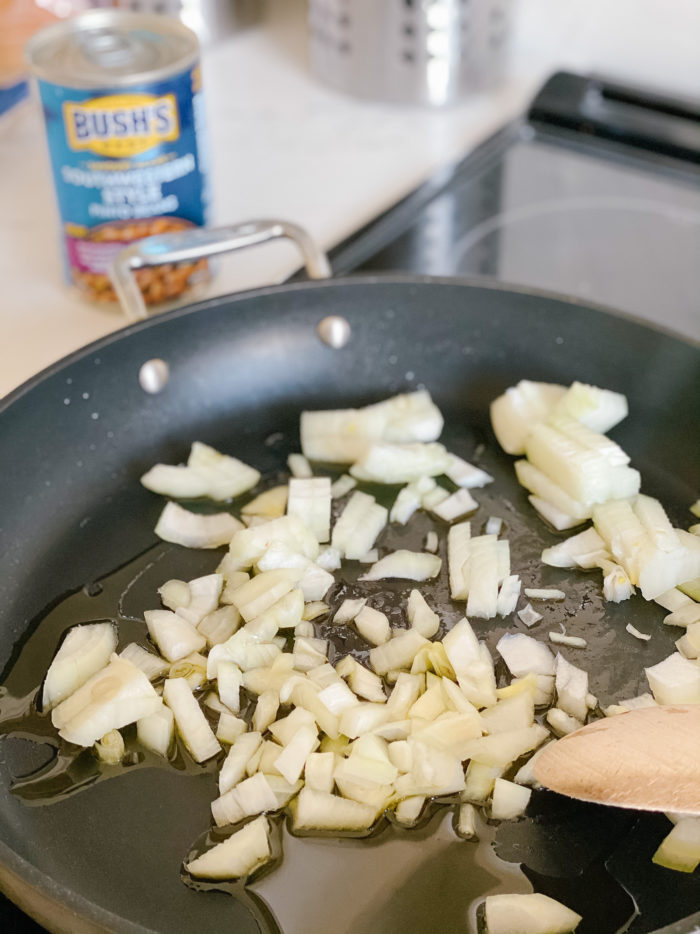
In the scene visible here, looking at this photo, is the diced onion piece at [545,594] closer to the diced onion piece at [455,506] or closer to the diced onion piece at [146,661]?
the diced onion piece at [455,506]

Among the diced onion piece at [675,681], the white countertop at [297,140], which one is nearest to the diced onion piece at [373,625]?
the diced onion piece at [675,681]

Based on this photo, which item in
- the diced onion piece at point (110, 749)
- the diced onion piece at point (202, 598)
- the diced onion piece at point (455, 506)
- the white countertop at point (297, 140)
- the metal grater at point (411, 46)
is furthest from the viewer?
the metal grater at point (411, 46)

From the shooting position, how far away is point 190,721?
2.48 ft

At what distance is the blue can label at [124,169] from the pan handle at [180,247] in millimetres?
76

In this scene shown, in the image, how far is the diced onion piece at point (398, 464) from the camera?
977mm

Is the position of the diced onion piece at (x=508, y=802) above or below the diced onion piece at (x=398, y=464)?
below

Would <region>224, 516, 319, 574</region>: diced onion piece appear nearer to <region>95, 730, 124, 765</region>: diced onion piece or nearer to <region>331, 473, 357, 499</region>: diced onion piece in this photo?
<region>331, 473, 357, 499</region>: diced onion piece

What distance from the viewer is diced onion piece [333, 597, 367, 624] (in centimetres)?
85

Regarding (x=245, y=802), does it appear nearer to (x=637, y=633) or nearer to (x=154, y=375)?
(x=637, y=633)

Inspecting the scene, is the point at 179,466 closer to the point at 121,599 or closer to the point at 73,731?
the point at 121,599

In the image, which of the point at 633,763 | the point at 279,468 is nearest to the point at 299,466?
the point at 279,468

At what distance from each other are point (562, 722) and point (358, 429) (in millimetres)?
373

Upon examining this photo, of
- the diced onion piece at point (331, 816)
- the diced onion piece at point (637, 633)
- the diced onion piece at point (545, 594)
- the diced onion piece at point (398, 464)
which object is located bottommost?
the diced onion piece at point (331, 816)

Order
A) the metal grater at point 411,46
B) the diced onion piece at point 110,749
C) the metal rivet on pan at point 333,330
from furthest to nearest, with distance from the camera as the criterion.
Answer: the metal grater at point 411,46
the metal rivet on pan at point 333,330
the diced onion piece at point 110,749
